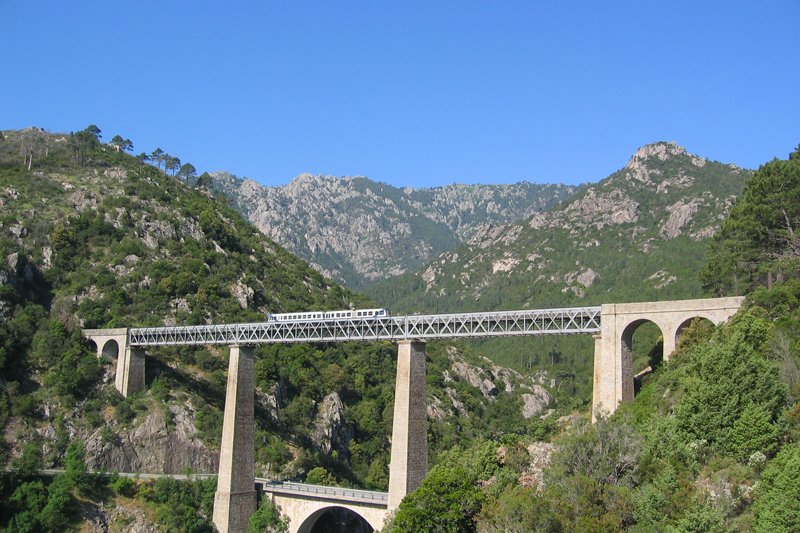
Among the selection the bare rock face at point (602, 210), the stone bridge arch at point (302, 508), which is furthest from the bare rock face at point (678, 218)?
the stone bridge arch at point (302, 508)

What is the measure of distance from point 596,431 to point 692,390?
5006 mm

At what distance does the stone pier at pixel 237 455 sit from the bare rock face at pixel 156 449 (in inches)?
305

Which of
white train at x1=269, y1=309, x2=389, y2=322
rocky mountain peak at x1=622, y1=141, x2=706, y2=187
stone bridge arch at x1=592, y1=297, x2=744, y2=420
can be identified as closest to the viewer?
stone bridge arch at x1=592, y1=297, x2=744, y2=420

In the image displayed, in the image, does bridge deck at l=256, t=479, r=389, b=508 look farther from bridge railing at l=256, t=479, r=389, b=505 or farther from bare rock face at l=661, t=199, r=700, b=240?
bare rock face at l=661, t=199, r=700, b=240

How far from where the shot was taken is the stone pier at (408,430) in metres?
50.7

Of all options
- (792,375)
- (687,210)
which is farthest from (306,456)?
(687,210)

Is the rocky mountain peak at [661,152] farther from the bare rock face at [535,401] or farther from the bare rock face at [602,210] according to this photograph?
the bare rock face at [535,401]

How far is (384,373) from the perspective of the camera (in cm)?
9619

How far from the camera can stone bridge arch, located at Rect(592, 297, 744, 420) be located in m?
48.3

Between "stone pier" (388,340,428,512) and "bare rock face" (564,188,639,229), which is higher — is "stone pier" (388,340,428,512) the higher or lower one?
the lower one

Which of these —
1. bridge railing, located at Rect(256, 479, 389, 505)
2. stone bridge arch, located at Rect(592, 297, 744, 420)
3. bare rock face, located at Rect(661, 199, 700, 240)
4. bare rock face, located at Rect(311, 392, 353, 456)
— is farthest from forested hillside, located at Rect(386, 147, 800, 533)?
bare rock face, located at Rect(661, 199, 700, 240)

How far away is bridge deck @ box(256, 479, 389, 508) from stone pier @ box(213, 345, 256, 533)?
2.15 metres

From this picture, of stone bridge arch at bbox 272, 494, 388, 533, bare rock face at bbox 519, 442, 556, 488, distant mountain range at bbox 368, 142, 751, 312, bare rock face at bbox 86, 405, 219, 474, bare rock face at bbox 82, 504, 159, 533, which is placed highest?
distant mountain range at bbox 368, 142, 751, 312

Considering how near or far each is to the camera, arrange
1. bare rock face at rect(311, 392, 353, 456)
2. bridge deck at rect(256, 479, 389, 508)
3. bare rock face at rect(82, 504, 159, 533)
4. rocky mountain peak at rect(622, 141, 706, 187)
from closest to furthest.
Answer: bridge deck at rect(256, 479, 389, 508), bare rock face at rect(82, 504, 159, 533), bare rock face at rect(311, 392, 353, 456), rocky mountain peak at rect(622, 141, 706, 187)
